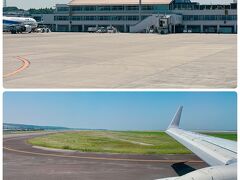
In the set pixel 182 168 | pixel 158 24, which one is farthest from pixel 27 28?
pixel 182 168

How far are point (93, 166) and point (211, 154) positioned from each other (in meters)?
6.28

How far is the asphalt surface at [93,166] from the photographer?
18.3 meters

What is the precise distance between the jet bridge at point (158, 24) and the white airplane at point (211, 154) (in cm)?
9811

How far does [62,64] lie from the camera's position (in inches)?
1114

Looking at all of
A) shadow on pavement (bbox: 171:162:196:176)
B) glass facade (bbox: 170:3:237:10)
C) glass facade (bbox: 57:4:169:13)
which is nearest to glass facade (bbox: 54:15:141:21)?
glass facade (bbox: 57:4:169:13)

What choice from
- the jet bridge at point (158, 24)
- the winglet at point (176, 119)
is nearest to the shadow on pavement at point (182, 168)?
the winglet at point (176, 119)

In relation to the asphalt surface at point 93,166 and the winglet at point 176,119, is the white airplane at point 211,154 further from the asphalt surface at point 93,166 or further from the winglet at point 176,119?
the asphalt surface at point 93,166

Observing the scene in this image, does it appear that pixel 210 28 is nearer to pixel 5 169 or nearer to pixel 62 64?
pixel 62 64

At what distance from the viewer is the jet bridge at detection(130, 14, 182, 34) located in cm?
12206

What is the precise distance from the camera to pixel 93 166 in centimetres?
2023

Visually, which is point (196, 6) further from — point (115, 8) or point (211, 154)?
point (211, 154)

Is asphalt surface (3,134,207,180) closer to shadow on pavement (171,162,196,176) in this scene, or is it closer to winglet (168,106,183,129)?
shadow on pavement (171,162,196,176)

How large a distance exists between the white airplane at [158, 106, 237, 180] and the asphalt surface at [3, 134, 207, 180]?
3.88 feet

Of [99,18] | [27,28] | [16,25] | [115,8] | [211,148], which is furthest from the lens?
[99,18]
